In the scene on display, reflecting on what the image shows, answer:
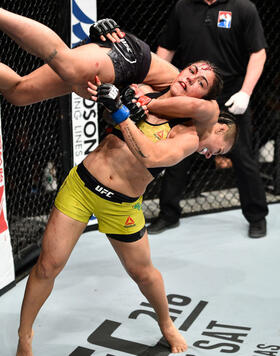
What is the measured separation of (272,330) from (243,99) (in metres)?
1.24

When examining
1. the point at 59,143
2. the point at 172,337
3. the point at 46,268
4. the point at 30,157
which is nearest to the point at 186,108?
the point at 46,268

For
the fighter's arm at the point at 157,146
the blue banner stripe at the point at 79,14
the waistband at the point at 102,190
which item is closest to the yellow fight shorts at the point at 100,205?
the waistband at the point at 102,190

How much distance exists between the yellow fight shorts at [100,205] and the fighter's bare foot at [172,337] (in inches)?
16.9

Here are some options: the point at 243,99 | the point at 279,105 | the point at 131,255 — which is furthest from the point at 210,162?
the point at 131,255

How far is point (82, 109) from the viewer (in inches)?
131

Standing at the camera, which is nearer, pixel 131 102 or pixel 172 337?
pixel 131 102

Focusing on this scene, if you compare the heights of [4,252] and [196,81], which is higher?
[196,81]

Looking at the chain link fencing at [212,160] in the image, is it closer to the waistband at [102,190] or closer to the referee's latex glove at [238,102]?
the referee's latex glove at [238,102]

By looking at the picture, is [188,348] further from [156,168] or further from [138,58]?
[138,58]

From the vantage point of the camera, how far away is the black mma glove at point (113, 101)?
1.78 meters

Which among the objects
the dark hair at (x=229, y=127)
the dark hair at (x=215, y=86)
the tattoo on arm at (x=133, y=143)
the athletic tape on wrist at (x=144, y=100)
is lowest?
the dark hair at (x=229, y=127)

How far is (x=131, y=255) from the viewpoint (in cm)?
214

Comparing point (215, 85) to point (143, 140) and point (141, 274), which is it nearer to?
point (143, 140)

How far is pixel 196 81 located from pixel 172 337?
1.02m
